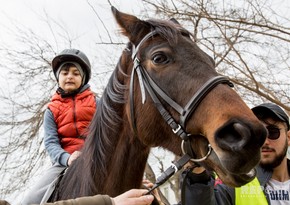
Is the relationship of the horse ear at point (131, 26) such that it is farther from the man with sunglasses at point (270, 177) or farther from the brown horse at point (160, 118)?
the man with sunglasses at point (270, 177)

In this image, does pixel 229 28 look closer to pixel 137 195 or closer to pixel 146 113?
pixel 146 113

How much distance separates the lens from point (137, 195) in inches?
91.1

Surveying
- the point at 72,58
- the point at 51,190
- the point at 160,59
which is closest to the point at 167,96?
the point at 160,59

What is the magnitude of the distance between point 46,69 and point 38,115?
5.37ft

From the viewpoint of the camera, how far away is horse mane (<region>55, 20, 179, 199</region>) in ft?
9.88

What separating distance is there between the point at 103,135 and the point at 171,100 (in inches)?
29.0

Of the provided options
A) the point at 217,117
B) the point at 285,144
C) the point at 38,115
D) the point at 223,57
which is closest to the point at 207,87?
the point at 217,117

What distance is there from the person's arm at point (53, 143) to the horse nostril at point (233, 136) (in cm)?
188

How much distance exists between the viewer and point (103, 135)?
10.2 ft

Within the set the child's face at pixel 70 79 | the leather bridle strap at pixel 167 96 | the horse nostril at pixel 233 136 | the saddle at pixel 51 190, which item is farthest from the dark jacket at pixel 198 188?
the child's face at pixel 70 79

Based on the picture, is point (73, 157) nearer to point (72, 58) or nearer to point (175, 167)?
point (175, 167)

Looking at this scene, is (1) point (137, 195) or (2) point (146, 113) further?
(2) point (146, 113)

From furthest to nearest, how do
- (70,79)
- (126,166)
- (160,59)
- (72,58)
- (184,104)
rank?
(72,58), (70,79), (126,166), (160,59), (184,104)

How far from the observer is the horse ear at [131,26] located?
316 centimetres
